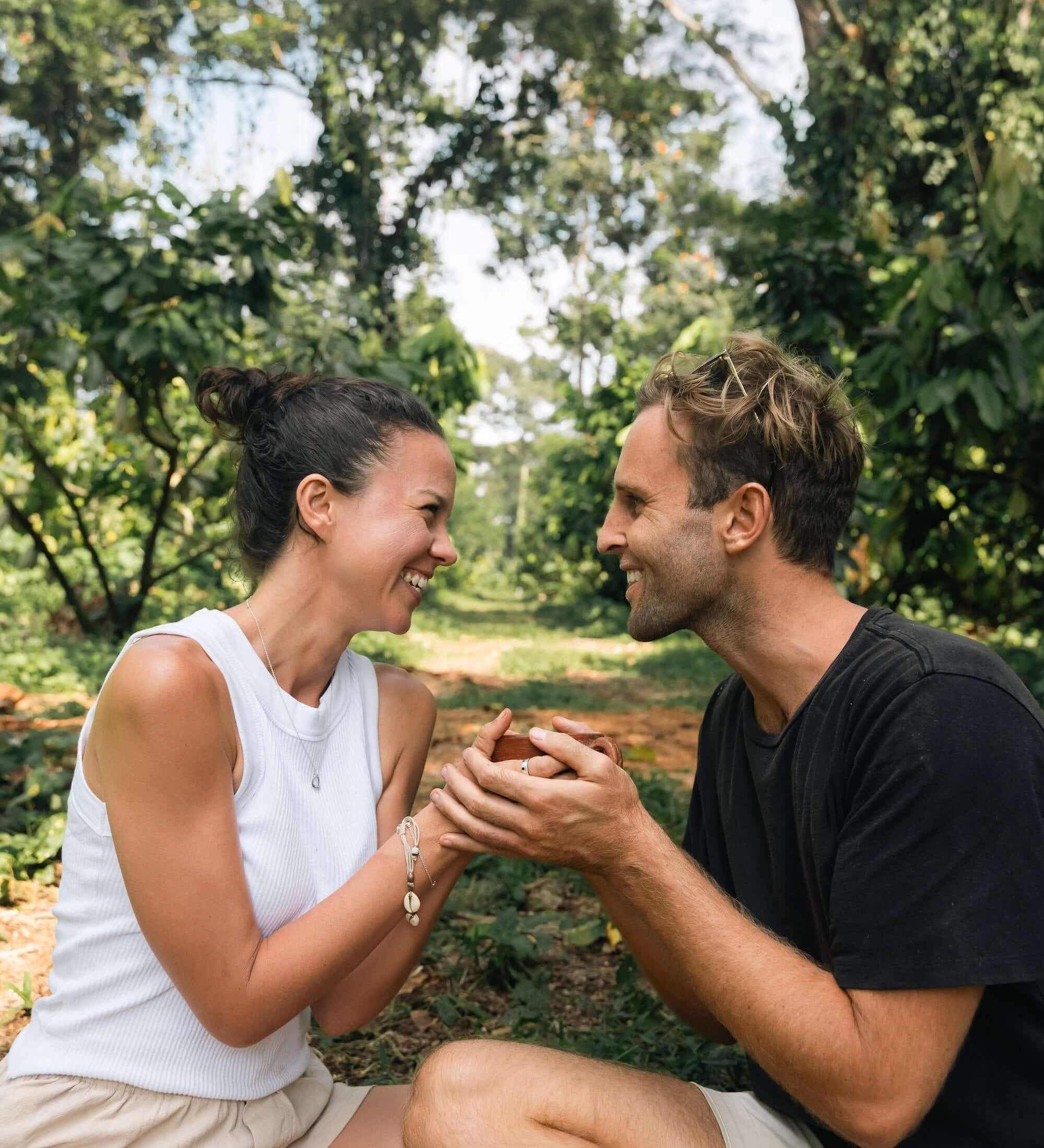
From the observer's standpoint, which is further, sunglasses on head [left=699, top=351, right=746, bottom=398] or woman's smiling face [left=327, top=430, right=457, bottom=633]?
woman's smiling face [left=327, top=430, right=457, bottom=633]

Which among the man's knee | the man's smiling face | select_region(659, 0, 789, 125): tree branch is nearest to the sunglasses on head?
the man's smiling face

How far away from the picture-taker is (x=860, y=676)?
1642 millimetres

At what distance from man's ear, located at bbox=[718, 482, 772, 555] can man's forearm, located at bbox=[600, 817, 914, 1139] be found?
1.68 ft

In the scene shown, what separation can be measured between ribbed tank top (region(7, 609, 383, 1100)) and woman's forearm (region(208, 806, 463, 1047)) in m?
0.09

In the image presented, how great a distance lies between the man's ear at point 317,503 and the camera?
205 centimetres

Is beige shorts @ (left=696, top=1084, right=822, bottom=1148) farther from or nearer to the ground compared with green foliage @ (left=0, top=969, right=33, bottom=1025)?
farther from the ground

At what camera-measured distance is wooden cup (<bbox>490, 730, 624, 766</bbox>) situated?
71.6 inches

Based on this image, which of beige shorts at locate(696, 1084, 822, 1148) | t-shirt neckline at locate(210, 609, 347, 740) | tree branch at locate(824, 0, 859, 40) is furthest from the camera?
→ tree branch at locate(824, 0, 859, 40)

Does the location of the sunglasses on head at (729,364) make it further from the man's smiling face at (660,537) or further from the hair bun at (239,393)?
the hair bun at (239,393)

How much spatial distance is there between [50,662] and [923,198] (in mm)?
11045

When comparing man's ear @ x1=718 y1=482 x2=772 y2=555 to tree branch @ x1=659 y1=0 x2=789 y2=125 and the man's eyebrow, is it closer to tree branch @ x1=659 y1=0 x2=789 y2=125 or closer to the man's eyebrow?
the man's eyebrow

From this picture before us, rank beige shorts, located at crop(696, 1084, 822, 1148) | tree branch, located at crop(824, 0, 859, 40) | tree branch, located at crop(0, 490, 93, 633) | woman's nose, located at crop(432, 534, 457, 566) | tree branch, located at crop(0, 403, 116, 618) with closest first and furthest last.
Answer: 1. beige shorts, located at crop(696, 1084, 822, 1148)
2. woman's nose, located at crop(432, 534, 457, 566)
3. tree branch, located at crop(0, 403, 116, 618)
4. tree branch, located at crop(0, 490, 93, 633)
5. tree branch, located at crop(824, 0, 859, 40)

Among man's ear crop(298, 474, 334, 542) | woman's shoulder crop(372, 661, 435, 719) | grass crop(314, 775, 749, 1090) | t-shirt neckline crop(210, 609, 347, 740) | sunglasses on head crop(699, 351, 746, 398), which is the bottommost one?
grass crop(314, 775, 749, 1090)

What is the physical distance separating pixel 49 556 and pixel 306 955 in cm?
677
